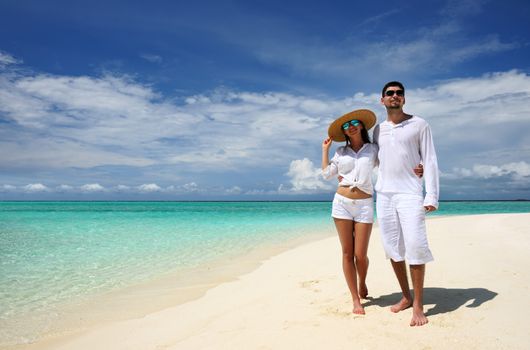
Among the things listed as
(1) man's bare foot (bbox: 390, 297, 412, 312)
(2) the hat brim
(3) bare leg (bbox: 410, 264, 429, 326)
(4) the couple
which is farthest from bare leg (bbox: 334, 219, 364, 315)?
(2) the hat brim

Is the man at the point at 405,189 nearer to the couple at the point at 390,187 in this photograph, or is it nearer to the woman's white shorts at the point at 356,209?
the couple at the point at 390,187

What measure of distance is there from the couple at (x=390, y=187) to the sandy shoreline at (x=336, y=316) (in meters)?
0.32

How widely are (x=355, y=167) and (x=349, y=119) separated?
1.89ft

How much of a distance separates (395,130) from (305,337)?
2.21 metres

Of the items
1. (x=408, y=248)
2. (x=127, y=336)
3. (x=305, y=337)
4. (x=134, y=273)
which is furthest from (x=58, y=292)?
(x=408, y=248)

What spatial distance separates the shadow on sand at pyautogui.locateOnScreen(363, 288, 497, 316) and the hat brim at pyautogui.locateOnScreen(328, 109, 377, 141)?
1977 millimetres

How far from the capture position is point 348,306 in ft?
13.7

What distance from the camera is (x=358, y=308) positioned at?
3906 mm

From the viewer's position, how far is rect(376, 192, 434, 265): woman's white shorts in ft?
11.5

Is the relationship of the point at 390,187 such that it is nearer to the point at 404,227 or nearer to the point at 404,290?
the point at 404,227

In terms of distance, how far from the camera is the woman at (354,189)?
3945 mm

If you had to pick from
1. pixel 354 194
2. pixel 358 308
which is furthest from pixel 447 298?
pixel 354 194

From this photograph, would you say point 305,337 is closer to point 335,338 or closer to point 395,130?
point 335,338

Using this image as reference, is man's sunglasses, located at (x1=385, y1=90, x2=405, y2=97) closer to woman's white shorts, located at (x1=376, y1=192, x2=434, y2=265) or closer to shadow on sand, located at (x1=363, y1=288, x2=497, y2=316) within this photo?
woman's white shorts, located at (x1=376, y1=192, x2=434, y2=265)
